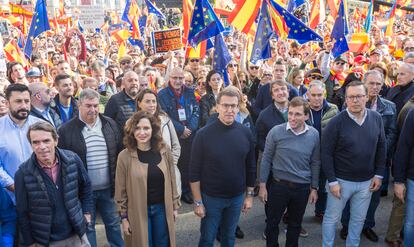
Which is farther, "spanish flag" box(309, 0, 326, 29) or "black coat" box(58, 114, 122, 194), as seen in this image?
"spanish flag" box(309, 0, 326, 29)

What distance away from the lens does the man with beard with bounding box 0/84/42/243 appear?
343 cm

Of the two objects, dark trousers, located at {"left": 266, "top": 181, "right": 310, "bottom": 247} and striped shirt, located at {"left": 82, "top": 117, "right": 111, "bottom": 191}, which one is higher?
striped shirt, located at {"left": 82, "top": 117, "right": 111, "bottom": 191}

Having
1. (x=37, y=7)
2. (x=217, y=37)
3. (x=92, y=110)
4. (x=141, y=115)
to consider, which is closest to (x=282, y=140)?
(x=141, y=115)

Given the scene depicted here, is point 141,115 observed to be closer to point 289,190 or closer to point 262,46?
point 289,190

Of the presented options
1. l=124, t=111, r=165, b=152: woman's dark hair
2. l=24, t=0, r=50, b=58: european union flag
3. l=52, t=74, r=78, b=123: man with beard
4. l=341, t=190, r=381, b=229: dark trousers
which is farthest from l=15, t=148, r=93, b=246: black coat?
l=24, t=0, r=50, b=58: european union flag

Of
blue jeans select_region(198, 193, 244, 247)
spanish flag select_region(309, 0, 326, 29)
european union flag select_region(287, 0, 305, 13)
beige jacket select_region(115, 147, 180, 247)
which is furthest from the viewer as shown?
spanish flag select_region(309, 0, 326, 29)

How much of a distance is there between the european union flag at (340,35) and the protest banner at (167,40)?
319cm

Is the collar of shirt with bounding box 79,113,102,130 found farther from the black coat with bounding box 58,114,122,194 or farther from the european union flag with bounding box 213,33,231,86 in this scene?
the european union flag with bounding box 213,33,231,86

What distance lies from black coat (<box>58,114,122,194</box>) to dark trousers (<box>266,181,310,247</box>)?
1743 millimetres

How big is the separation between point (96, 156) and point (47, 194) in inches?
36.3

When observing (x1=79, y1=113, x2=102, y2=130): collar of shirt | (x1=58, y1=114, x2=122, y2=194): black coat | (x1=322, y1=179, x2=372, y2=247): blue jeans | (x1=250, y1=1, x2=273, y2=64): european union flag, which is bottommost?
(x1=322, y1=179, x2=372, y2=247): blue jeans

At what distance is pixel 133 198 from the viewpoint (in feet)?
11.0

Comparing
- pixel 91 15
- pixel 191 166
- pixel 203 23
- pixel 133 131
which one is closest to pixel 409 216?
pixel 191 166

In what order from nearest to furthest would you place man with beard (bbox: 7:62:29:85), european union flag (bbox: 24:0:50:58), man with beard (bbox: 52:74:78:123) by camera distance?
man with beard (bbox: 52:74:78:123) → man with beard (bbox: 7:62:29:85) → european union flag (bbox: 24:0:50:58)
